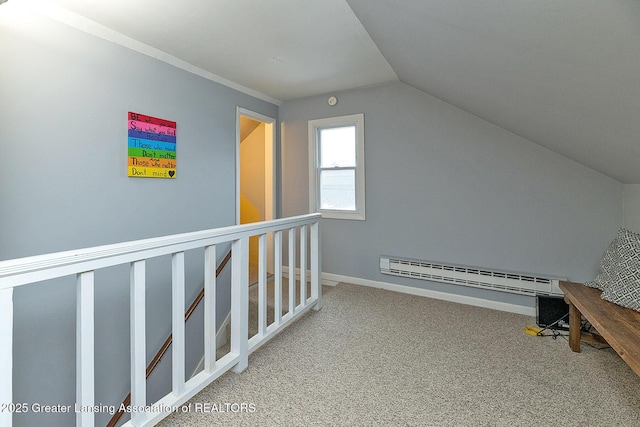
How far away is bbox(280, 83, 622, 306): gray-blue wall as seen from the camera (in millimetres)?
2468

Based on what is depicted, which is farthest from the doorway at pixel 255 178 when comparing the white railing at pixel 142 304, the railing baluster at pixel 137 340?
the railing baluster at pixel 137 340

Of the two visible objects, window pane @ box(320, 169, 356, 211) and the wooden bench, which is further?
window pane @ box(320, 169, 356, 211)

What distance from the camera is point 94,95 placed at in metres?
2.17

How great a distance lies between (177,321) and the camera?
4.45 feet

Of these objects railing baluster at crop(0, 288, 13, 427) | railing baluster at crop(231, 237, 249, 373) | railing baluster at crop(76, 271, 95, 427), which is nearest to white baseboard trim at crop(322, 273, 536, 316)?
railing baluster at crop(231, 237, 249, 373)

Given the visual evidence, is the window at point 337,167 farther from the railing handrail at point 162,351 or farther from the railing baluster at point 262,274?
the railing baluster at point 262,274

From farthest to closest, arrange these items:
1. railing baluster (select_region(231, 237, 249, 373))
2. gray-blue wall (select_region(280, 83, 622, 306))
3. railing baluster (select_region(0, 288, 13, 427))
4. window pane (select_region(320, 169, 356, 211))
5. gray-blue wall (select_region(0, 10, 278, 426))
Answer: window pane (select_region(320, 169, 356, 211)) < gray-blue wall (select_region(280, 83, 622, 306)) < gray-blue wall (select_region(0, 10, 278, 426)) < railing baluster (select_region(231, 237, 249, 373)) < railing baluster (select_region(0, 288, 13, 427))

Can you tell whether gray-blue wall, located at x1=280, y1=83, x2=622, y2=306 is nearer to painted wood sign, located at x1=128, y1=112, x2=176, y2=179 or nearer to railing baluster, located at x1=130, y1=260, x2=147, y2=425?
painted wood sign, located at x1=128, y1=112, x2=176, y2=179

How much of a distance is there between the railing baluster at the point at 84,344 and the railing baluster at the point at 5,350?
0.57 ft

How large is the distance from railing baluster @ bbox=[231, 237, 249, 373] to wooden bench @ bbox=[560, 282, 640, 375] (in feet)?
5.91

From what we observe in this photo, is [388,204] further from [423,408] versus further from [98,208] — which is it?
[98,208]

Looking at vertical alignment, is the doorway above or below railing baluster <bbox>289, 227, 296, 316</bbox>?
above

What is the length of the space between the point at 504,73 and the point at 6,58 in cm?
302

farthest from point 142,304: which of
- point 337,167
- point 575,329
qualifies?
point 337,167
